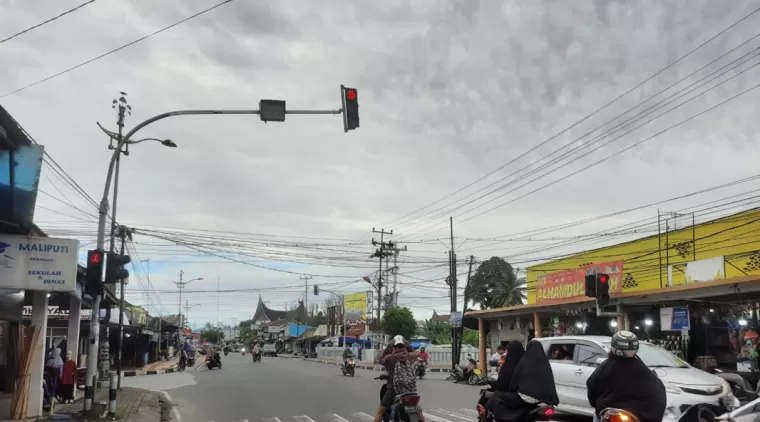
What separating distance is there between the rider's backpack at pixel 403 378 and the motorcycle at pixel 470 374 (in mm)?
16488

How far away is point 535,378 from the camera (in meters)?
6.44

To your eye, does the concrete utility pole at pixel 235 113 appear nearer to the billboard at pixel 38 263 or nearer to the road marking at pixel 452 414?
the billboard at pixel 38 263

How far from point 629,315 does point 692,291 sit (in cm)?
471

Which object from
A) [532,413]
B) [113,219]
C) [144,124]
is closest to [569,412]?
[532,413]

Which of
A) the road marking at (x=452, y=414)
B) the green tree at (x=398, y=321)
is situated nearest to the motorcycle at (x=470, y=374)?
the road marking at (x=452, y=414)

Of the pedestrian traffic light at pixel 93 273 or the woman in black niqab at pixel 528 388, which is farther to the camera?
the pedestrian traffic light at pixel 93 273

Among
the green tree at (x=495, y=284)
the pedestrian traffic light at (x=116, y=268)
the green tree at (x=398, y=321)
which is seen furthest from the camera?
the green tree at (x=398, y=321)

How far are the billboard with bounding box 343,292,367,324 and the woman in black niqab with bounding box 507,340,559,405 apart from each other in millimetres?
65783

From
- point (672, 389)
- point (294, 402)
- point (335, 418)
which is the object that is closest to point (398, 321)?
point (294, 402)

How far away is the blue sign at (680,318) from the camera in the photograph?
58.7 ft

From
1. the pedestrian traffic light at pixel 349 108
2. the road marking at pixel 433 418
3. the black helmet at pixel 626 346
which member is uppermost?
the pedestrian traffic light at pixel 349 108

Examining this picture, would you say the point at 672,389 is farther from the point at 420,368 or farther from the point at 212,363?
the point at 212,363

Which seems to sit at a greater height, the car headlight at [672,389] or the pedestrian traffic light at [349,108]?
the pedestrian traffic light at [349,108]

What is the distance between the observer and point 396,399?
9.36 m
